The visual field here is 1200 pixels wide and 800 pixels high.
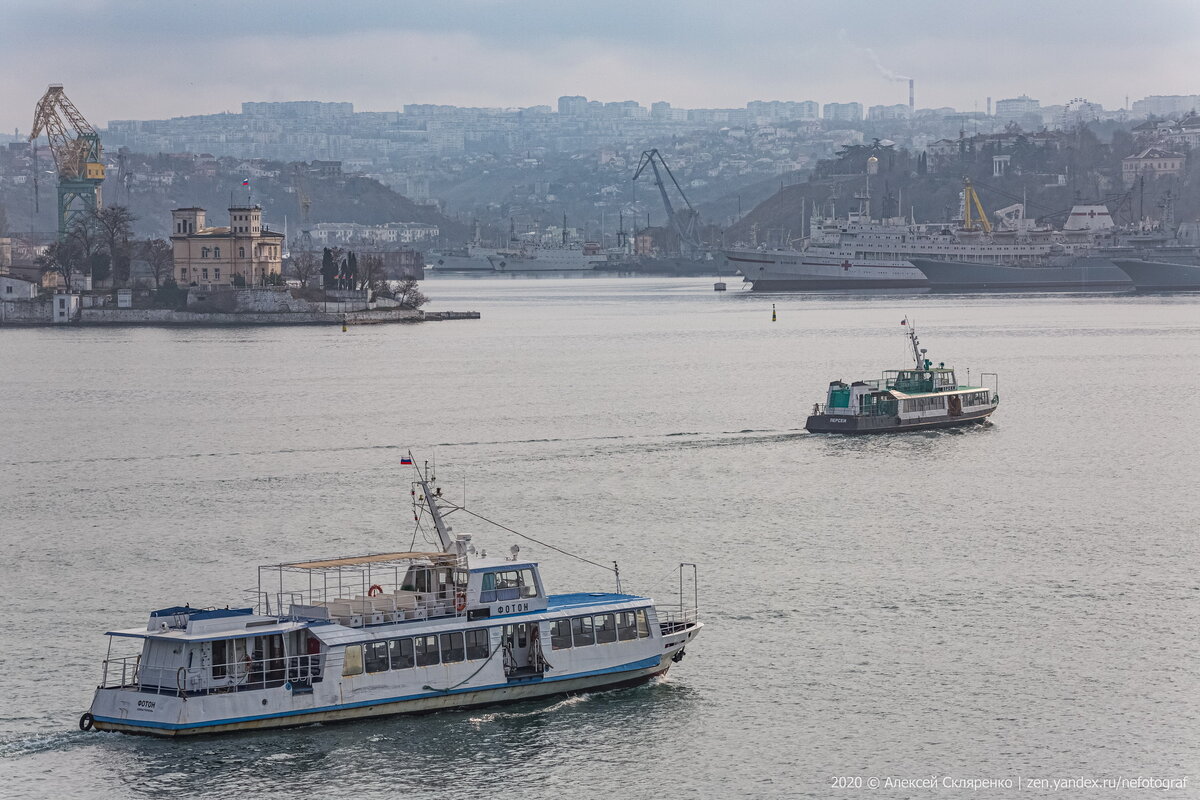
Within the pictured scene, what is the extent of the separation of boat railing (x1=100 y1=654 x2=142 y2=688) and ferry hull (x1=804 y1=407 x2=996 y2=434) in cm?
2751

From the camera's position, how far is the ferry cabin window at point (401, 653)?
67.7 feet

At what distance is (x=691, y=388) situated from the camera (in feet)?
197

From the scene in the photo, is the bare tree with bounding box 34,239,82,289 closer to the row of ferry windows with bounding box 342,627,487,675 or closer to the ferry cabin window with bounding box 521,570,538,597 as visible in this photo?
the ferry cabin window with bounding box 521,570,538,597

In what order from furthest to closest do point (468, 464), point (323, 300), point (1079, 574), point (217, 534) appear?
point (323, 300)
point (468, 464)
point (217, 534)
point (1079, 574)

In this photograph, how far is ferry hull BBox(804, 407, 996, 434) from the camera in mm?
47219

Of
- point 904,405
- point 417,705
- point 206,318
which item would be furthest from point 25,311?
point 417,705

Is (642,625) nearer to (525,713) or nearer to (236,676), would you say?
(525,713)

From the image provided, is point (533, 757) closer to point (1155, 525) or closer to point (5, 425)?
point (1155, 525)

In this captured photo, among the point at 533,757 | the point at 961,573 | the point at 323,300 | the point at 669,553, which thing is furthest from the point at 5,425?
the point at 323,300

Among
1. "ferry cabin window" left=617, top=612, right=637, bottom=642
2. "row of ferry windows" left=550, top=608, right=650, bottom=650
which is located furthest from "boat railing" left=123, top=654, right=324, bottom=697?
"ferry cabin window" left=617, top=612, right=637, bottom=642

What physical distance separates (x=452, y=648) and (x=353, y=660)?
4.20 feet

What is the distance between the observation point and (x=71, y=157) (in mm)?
126000

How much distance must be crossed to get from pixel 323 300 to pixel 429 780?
84.8m

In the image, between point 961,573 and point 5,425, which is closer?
point 961,573
